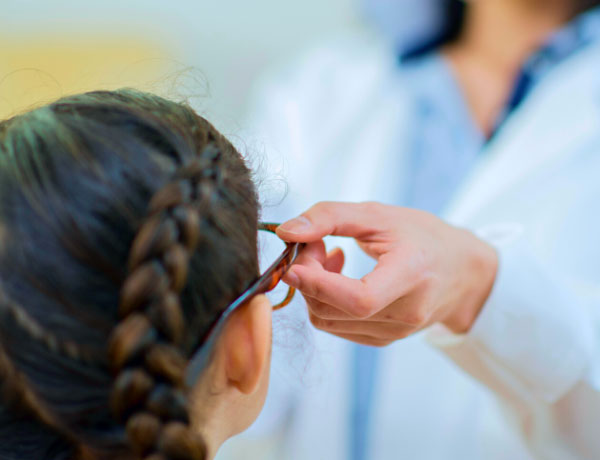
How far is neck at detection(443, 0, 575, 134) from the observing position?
0.97m

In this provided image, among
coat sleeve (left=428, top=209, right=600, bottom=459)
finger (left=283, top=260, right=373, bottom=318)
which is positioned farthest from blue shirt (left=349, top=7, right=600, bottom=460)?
finger (left=283, top=260, right=373, bottom=318)

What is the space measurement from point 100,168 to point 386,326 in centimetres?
30

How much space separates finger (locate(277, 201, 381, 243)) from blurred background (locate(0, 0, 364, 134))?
0.77 m

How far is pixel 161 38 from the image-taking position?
4.56ft

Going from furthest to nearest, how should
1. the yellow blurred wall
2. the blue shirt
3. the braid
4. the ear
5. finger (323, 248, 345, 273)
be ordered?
the yellow blurred wall, the blue shirt, finger (323, 248, 345, 273), the ear, the braid

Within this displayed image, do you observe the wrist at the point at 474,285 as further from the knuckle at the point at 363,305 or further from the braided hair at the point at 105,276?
the braided hair at the point at 105,276

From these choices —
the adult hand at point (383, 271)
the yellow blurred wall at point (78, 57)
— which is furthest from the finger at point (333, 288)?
the yellow blurred wall at point (78, 57)

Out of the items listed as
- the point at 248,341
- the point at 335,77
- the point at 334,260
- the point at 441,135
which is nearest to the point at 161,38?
the point at 335,77

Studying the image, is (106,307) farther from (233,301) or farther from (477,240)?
(477,240)

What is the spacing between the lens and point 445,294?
544 mm

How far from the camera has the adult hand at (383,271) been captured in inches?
17.8

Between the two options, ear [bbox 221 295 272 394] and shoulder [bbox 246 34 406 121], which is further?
shoulder [bbox 246 34 406 121]

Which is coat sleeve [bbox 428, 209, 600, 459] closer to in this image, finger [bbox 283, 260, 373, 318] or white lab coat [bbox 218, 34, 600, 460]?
white lab coat [bbox 218, 34, 600, 460]

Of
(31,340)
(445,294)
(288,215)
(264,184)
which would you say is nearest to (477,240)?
(445,294)
